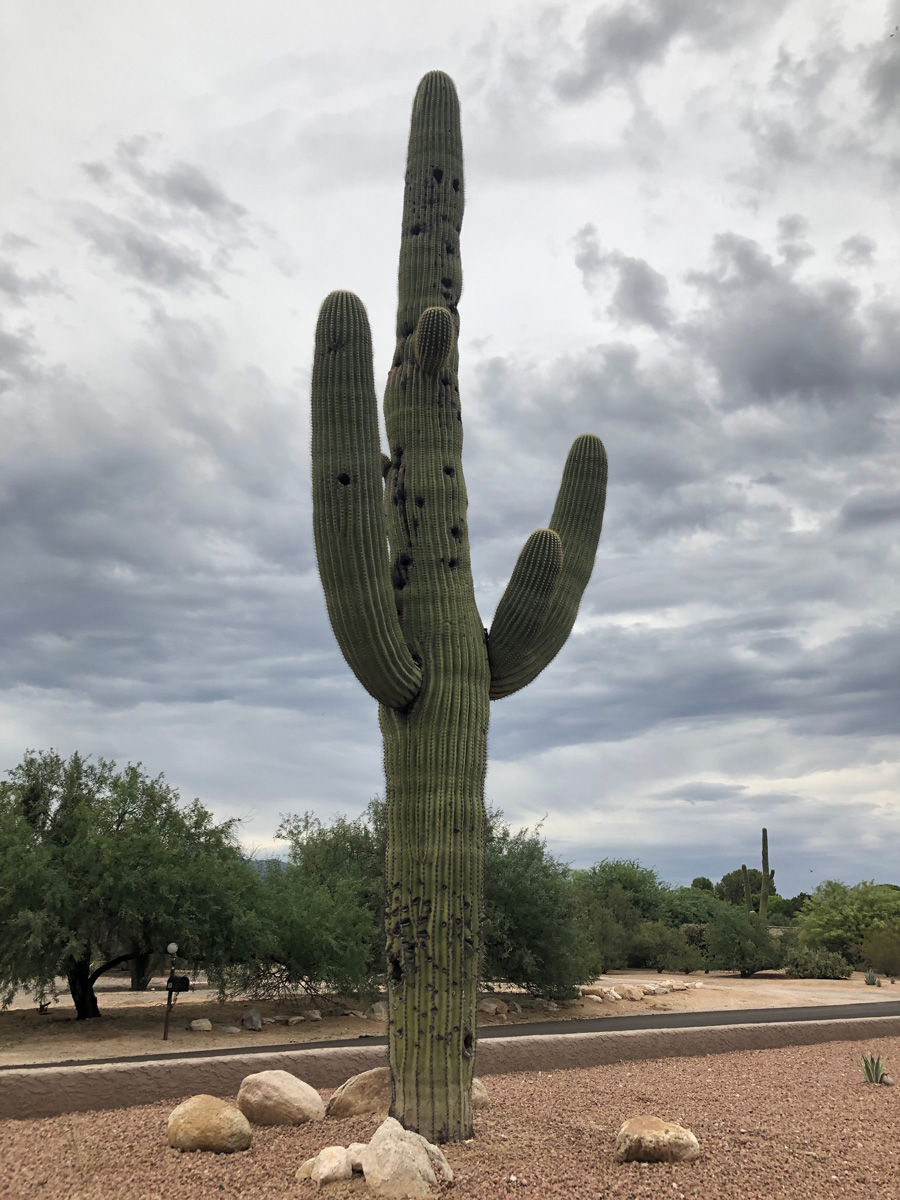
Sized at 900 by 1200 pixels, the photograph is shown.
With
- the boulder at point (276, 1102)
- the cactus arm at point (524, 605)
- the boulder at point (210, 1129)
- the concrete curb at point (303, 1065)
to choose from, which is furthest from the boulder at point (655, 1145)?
the concrete curb at point (303, 1065)

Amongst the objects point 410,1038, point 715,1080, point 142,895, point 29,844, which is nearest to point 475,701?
point 410,1038

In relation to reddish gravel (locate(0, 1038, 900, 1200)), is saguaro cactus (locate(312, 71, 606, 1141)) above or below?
above

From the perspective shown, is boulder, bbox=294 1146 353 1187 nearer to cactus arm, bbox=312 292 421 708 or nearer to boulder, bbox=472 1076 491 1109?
boulder, bbox=472 1076 491 1109

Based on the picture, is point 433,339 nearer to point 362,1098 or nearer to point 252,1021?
point 362,1098

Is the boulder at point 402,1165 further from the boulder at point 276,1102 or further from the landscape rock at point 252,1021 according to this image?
the landscape rock at point 252,1021

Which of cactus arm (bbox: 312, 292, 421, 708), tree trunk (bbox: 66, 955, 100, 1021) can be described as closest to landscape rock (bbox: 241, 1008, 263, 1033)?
tree trunk (bbox: 66, 955, 100, 1021)

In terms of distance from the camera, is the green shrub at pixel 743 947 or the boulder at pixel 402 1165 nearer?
the boulder at pixel 402 1165

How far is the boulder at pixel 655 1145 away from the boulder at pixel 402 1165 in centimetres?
131

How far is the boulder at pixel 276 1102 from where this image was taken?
25.3 ft

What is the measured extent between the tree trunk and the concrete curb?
876cm

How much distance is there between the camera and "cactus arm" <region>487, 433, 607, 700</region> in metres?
8.18

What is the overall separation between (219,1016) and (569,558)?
52.9ft

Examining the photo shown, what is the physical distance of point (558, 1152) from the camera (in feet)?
22.3

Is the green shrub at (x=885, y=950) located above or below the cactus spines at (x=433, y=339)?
below
